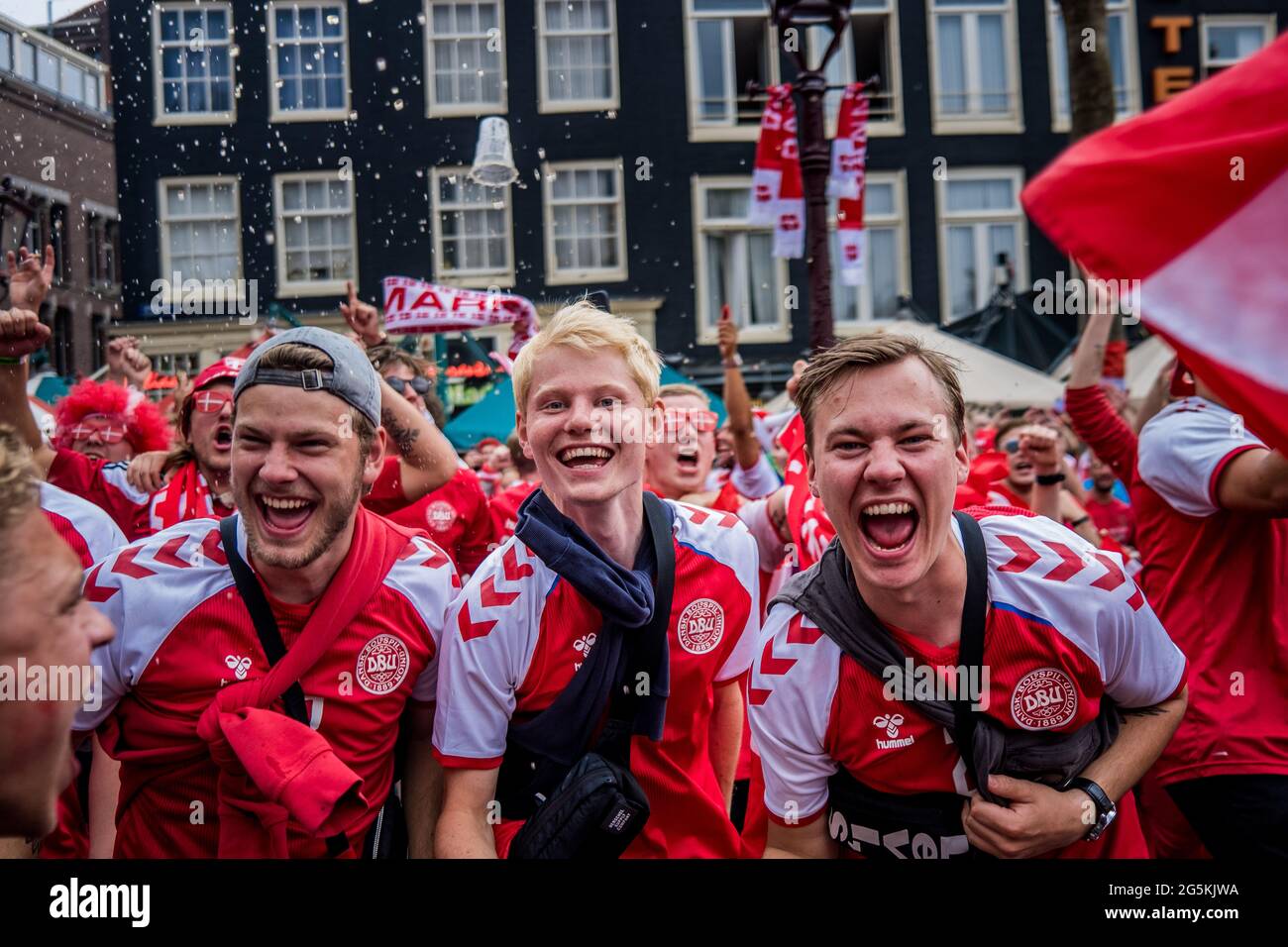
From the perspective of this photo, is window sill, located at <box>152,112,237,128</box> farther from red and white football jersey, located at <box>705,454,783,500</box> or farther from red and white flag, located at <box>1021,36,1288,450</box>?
red and white flag, located at <box>1021,36,1288,450</box>

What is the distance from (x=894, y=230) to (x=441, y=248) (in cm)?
347

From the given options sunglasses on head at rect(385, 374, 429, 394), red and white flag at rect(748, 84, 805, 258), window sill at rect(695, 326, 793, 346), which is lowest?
sunglasses on head at rect(385, 374, 429, 394)

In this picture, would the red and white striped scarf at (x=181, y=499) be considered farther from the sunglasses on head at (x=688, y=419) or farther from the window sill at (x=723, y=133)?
the window sill at (x=723, y=133)

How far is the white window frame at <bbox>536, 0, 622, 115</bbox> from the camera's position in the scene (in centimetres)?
351

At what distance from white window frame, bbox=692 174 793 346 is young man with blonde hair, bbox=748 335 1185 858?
103 inches

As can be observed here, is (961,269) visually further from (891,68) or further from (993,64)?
(993,64)

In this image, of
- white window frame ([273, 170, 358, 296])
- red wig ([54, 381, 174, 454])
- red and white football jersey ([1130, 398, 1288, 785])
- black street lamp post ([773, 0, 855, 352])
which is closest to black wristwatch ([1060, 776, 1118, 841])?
red and white football jersey ([1130, 398, 1288, 785])

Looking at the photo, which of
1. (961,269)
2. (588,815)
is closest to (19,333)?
(588,815)

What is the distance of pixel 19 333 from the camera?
270cm

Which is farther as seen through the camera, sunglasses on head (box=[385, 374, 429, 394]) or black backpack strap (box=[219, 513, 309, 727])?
sunglasses on head (box=[385, 374, 429, 394])

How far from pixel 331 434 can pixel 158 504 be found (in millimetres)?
1619

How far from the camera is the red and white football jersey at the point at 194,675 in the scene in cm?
219

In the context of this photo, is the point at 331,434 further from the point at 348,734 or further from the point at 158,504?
the point at 158,504
